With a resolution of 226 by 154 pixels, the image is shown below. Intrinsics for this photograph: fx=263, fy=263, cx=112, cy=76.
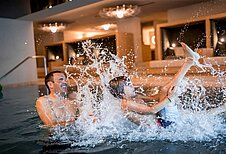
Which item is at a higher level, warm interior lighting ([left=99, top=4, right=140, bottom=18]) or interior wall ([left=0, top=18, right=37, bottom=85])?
warm interior lighting ([left=99, top=4, right=140, bottom=18])

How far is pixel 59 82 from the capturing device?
2938mm

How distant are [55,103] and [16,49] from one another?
9420mm

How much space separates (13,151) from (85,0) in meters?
7.37

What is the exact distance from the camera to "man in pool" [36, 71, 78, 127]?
116 inches

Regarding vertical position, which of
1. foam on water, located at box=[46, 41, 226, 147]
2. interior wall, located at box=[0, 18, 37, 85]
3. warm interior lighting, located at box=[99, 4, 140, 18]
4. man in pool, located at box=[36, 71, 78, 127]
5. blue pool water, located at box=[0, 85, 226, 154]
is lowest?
blue pool water, located at box=[0, 85, 226, 154]

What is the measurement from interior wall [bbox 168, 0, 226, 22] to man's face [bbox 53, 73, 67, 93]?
274 inches

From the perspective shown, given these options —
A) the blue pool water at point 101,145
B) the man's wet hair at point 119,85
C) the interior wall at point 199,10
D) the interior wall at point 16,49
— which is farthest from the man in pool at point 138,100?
the interior wall at point 16,49

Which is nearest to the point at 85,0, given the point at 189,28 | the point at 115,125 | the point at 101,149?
the point at 189,28

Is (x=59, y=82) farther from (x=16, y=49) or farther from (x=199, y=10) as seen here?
(x=16, y=49)

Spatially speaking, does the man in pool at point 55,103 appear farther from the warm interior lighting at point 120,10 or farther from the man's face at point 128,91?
the warm interior lighting at point 120,10

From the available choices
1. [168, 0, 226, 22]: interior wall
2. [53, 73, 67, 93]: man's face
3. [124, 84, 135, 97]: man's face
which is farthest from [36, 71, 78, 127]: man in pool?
[168, 0, 226, 22]: interior wall

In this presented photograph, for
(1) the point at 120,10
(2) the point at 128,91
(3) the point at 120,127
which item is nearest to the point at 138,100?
(2) the point at 128,91

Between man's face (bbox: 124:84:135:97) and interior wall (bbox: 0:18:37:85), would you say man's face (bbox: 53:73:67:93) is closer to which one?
man's face (bbox: 124:84:135:97)

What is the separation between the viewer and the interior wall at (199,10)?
941 centimetres
